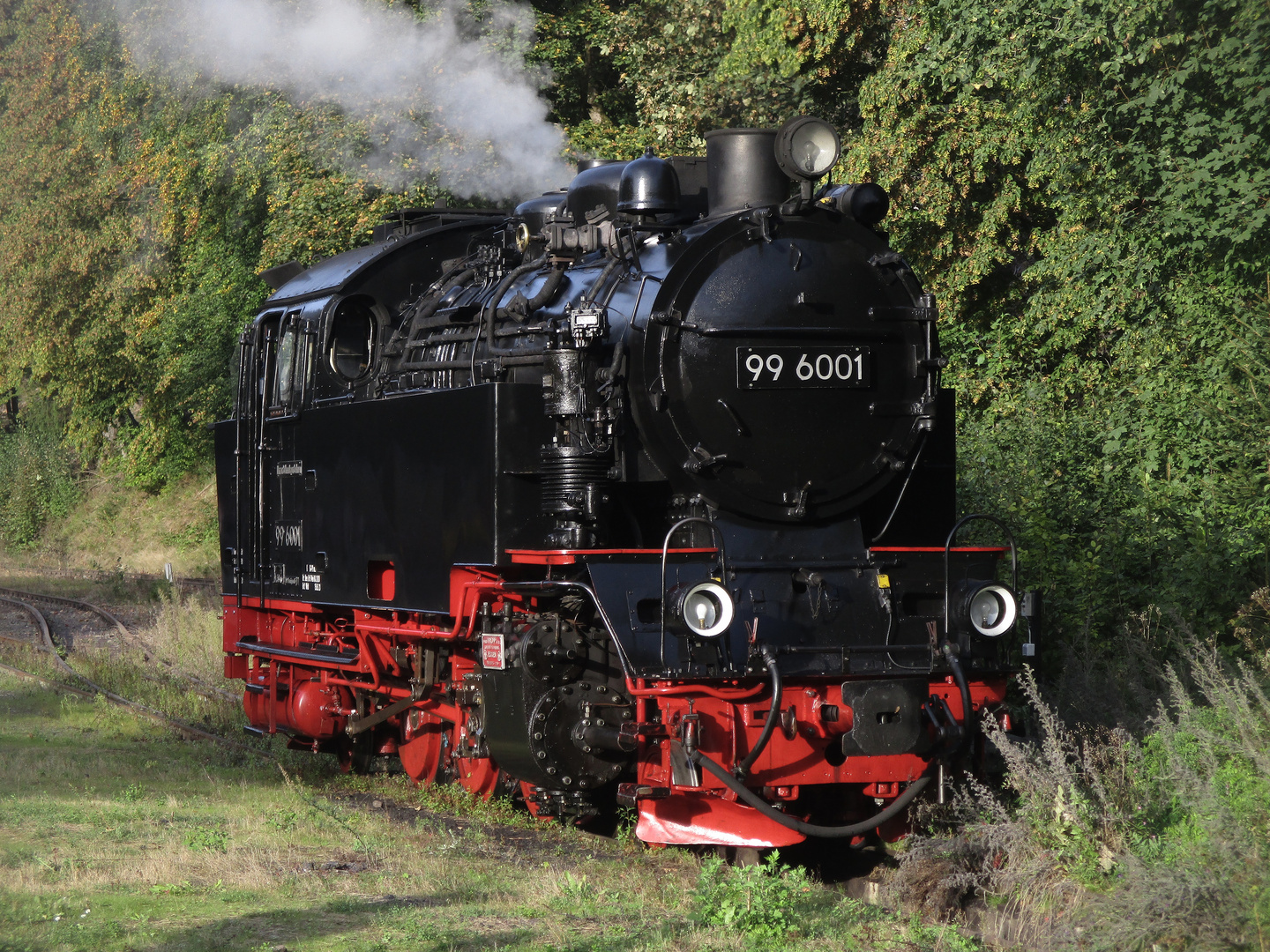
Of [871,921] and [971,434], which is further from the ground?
[971,434]

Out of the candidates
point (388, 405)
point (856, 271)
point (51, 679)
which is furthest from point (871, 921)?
point (51, 679)

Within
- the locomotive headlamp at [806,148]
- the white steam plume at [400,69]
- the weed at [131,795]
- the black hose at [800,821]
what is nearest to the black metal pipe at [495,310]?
the locomotive headlamp at [806,148]

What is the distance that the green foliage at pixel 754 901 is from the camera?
4.93 metres

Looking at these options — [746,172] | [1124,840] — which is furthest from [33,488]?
[1124,840]

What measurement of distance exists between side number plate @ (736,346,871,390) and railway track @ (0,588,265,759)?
17.0 feet

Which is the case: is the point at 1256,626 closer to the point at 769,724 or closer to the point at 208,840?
the point at 769,724

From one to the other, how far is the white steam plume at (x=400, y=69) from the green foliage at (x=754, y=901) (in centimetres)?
937

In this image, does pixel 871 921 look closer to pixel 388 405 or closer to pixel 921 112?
pixel 388 405

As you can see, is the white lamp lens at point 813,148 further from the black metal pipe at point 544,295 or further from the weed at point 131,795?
the weed at point 131,795

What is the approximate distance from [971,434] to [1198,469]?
1997 millimetres

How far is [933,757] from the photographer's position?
5930 millimetres

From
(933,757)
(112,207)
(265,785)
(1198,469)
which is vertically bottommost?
(265,785)

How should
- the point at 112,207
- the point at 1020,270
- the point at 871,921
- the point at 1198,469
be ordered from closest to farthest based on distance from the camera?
the point at 871,921
the point at 1198,469
the point at 1020,270
the point at 112,207

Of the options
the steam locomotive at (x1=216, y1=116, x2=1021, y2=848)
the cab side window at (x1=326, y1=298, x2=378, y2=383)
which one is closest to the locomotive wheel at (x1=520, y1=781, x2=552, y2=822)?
the steam locomotive at (x1=216, y1=116, x2=1021, y2=848)
